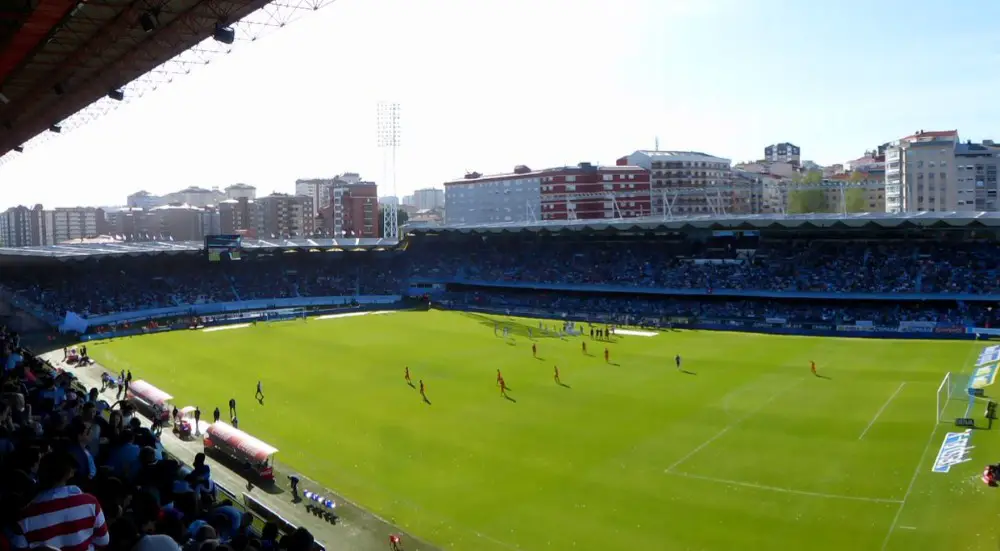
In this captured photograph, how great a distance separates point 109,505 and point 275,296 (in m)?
62.2

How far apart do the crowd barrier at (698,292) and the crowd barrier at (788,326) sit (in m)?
2.42

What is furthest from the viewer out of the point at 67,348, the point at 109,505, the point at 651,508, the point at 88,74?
the point at 67,348

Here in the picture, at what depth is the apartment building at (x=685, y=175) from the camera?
104875 mm

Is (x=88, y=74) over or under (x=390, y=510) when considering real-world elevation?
over

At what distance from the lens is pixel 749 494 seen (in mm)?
19344

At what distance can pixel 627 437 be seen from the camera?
80.8ft

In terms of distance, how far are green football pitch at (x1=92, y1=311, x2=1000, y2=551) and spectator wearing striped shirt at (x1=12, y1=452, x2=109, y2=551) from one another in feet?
40.2

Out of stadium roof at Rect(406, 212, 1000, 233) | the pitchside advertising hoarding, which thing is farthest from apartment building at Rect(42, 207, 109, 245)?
the pitchside advertising hoarding

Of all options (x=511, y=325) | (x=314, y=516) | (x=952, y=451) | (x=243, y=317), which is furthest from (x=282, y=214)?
(x=952, y=451)

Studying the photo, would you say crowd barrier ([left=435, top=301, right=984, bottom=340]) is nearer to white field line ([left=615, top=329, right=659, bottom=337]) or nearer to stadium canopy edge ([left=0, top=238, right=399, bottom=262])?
white field line ([left=615, top=329, right=659, bottom=337])

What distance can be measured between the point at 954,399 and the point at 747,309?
2442cm

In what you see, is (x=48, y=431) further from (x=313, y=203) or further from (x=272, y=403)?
(x=313, y=203)

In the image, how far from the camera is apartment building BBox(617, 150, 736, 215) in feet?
344

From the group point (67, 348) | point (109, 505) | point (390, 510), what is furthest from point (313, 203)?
point (109, 505)
